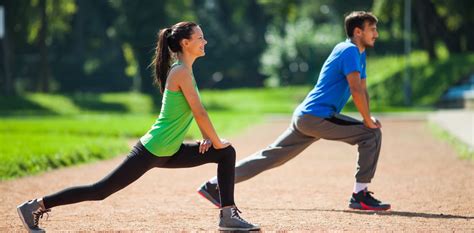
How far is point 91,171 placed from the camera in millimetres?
13336

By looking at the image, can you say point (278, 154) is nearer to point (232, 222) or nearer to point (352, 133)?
point (352, 133)

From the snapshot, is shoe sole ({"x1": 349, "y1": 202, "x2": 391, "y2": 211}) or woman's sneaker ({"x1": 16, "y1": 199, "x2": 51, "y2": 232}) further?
shoe sole ({"x1": 349, "y1": 202, "x2": 391, "y2": 211})

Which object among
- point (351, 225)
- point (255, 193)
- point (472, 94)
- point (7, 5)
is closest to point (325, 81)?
point (351, 225)

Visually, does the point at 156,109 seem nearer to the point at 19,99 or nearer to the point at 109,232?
the point at 19,99

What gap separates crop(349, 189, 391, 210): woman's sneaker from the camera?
837 centimetres

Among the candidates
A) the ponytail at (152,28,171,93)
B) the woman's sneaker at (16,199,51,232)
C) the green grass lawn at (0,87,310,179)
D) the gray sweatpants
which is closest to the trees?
the green grass lawn at (0,87,310,179)

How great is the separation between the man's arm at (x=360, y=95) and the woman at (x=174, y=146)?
1660 mm

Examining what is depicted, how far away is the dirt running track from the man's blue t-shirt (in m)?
0.91

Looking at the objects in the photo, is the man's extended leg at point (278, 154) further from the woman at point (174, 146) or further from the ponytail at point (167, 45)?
the ponytail at point (167, 45)

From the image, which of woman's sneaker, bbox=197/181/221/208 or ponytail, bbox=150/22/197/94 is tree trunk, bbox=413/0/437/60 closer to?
woman's sneaker, bbox=197/181/221/208

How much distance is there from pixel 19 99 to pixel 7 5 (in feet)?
22.9

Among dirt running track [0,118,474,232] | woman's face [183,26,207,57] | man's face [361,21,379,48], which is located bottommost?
dirt running track [0,118,474,232]

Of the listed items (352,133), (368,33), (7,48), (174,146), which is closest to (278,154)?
(352,133)

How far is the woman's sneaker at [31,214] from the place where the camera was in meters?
6.80
